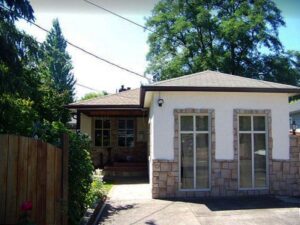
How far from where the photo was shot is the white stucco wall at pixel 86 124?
732 inches

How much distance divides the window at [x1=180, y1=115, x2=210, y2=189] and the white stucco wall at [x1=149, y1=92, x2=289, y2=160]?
34 centimetres

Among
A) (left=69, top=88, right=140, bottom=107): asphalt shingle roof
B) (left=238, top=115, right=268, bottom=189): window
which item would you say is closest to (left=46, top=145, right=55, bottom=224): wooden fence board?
(left=238, top=115, right=268, bottom=189): window

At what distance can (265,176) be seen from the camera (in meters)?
11.2

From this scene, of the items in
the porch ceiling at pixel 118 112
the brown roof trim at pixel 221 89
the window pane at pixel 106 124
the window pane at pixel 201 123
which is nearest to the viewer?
the brown roof trim at pixel 221 89

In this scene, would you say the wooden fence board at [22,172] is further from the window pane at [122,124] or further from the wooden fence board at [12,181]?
the window pane at [122,124]

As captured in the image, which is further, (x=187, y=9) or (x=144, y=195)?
(x=187, y=9)

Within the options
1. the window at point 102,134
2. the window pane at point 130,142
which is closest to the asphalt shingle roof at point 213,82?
the window pane at point 130,142

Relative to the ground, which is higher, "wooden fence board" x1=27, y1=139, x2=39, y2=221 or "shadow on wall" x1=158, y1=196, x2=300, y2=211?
"wooden fence board" x1=27, y1=139, x2=39, y2=221

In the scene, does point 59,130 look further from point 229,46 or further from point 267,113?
point 229,46

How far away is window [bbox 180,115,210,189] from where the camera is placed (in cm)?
1096

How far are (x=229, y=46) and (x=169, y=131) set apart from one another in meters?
20.3

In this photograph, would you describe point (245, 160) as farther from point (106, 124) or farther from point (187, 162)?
point (106, 124)

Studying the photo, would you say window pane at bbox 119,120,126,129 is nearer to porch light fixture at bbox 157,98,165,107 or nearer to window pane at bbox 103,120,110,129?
window pane at bbox 103,120,110,129

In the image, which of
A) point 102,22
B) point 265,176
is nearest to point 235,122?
point 265,176
